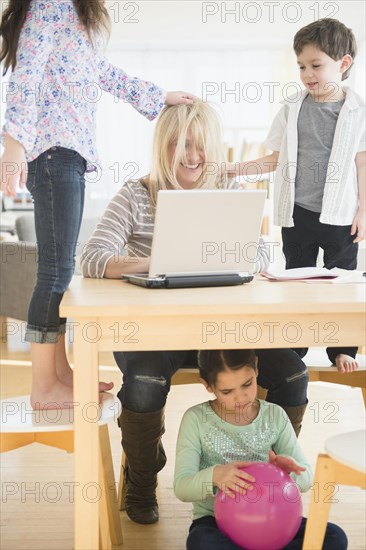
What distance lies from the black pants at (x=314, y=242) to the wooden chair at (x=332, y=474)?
1179 millimetres

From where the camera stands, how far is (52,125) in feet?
6.06

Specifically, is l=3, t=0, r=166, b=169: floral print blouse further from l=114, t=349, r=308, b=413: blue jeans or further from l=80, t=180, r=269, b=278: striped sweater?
l=114, t=349, r=308, b=413: blue jeans

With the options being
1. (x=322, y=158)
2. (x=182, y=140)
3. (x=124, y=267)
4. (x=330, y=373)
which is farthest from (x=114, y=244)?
(x=322, y=158)

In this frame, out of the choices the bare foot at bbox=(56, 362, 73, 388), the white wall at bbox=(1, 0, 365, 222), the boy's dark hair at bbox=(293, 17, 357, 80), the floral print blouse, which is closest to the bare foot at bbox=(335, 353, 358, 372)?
the bare foot at bbox=(56, 362, 73, 388)

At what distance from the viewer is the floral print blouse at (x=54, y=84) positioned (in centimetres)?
176

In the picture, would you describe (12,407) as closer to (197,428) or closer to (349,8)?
(197,428)

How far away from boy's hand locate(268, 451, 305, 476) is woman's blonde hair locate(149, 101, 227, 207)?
0.83 meters

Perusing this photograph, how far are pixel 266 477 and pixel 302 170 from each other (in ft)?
4.15

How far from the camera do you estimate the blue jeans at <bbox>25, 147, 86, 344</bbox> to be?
183 centimetres

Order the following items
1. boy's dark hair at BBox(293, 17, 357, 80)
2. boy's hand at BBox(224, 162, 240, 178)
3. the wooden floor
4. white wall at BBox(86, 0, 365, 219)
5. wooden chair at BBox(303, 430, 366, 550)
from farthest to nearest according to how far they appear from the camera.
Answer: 1. white wall at BBox(86, 0, 365, 219)
2. boy's dark hair at BBox(293, 17, 357, 80)
3. boy's hand at BBox(224, 162, 240, 178)
4. the wooden floor
5. wooden chair at BBox(303, 430, 366, 550)

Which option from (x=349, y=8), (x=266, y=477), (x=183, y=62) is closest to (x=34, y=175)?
(x=266, y=477)

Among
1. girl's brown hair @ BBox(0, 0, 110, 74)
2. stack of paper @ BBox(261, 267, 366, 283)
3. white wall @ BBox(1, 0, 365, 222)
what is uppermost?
white wall @ BBox(1, 0, 365, 222)

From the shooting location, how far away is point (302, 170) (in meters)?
2.58

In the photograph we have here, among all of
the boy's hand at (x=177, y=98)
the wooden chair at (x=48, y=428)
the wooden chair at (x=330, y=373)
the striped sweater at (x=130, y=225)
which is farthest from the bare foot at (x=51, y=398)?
the boy's hand at (x=177, y=98)
